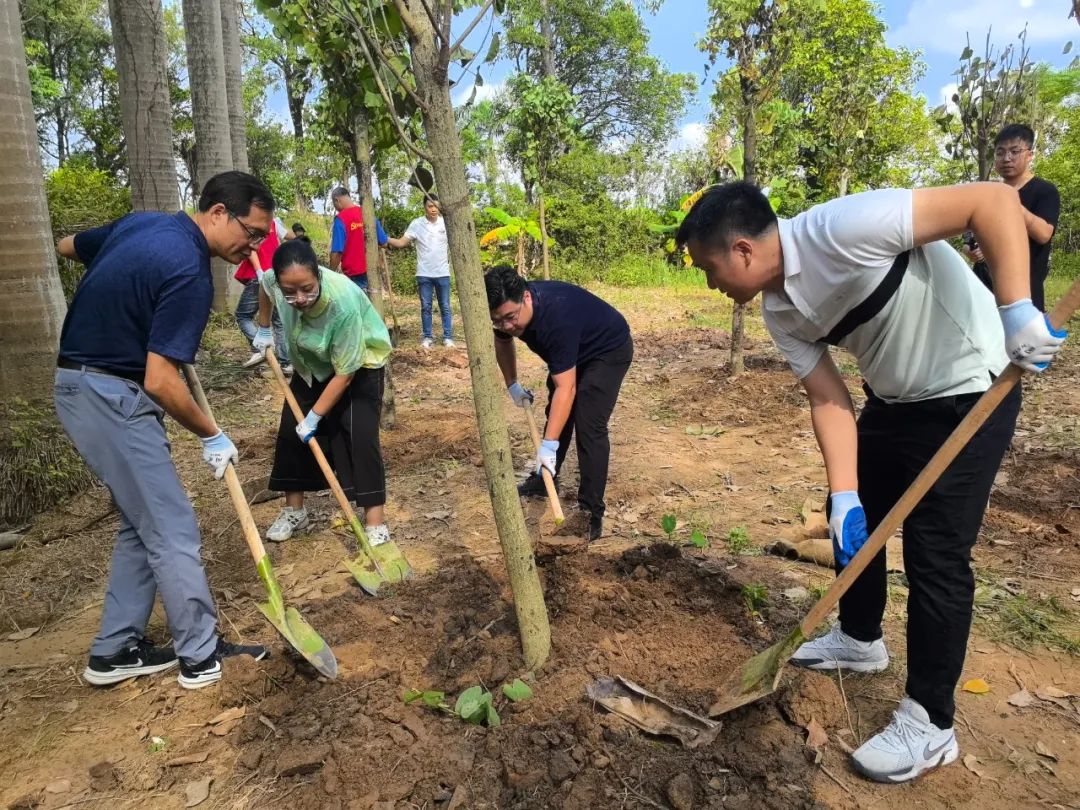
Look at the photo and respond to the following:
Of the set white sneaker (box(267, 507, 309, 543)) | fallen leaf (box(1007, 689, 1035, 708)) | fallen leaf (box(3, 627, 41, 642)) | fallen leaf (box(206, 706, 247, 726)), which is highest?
white sneaker (box(267, 507, 309, 543))

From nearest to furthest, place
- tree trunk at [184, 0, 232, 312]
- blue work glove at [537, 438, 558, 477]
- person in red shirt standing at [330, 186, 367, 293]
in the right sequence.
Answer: blue work glove at [537, 438, 558, 477], person in red shirt standing at [330, 186, 367, 293], tree trunk at [184, 0, 232, 312]

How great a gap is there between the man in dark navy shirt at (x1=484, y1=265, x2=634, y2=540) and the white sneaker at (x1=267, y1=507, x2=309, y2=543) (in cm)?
154

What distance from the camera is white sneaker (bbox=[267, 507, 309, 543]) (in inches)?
165

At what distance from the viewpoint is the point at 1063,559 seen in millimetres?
3531

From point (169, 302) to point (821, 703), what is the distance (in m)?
2.72

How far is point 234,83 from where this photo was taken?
12133mm

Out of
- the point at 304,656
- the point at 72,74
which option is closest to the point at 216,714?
the point at 304,656

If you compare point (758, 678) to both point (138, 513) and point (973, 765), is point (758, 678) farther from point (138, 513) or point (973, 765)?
point (138, 513)

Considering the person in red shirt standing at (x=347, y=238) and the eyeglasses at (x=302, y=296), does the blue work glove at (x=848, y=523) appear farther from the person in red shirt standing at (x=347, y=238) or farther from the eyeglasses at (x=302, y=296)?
the person in red shirt standing at (x=347, y=238)

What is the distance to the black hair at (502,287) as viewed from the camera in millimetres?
3420

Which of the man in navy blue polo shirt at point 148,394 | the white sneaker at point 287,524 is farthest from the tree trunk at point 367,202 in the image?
the man in navy blue polo shirt at point 148,394

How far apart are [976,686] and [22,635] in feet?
13.6

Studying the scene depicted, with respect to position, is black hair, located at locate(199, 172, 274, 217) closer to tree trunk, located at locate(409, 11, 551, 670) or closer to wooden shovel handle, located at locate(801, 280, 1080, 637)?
tree trunk, located at locate(409, 11, 551, 670)

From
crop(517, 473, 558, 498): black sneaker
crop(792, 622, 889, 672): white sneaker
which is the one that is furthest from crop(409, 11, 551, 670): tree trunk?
crop(517, 473, 558, 498): black sneaker
